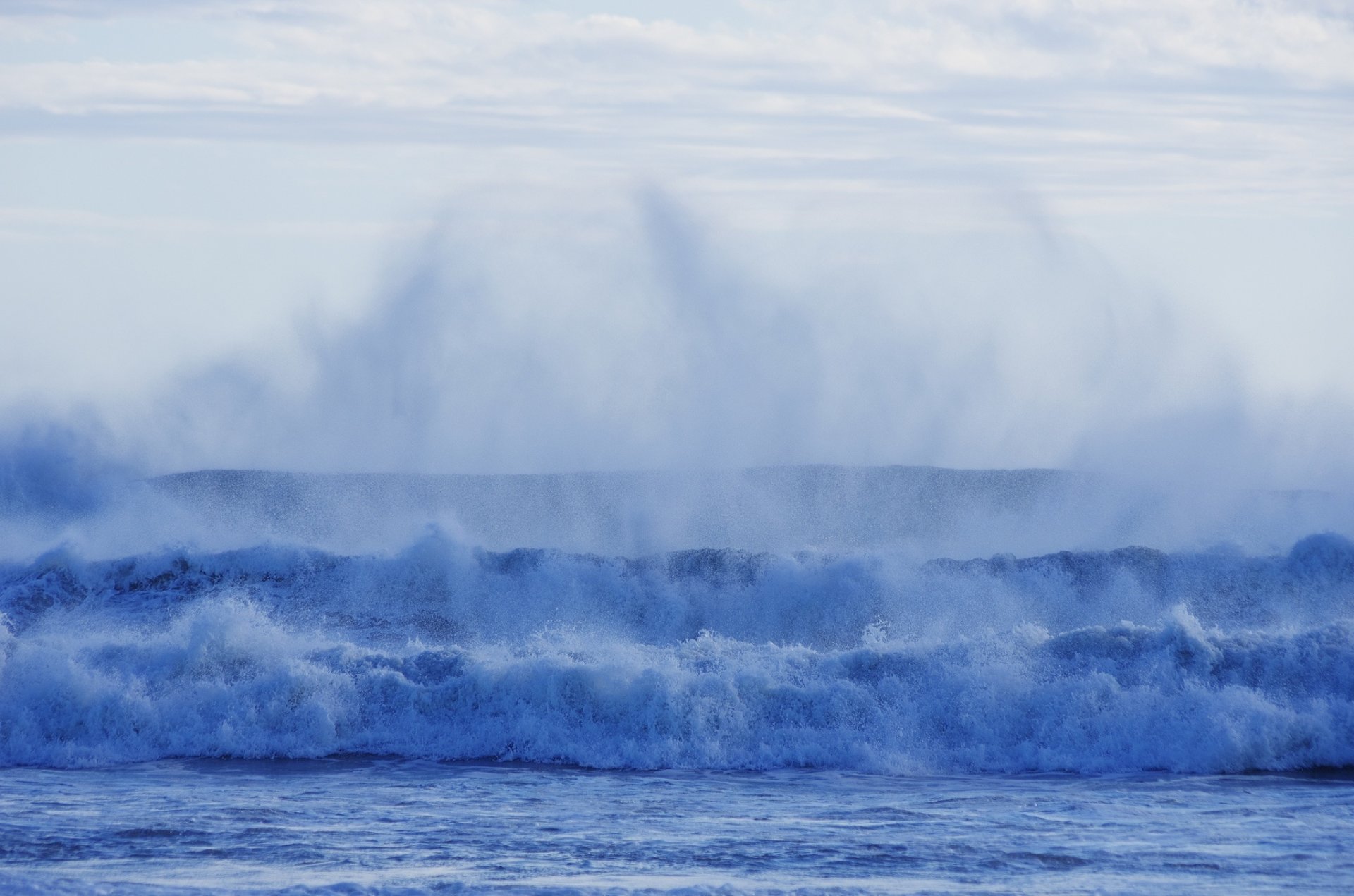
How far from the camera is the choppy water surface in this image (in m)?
7.55

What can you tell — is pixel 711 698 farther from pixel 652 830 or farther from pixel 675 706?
pixel 652 830

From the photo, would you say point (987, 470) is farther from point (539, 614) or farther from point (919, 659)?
point (919, 659)

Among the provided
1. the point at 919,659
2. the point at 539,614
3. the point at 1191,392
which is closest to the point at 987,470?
the point at 1191,392

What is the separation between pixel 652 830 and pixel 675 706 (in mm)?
2859

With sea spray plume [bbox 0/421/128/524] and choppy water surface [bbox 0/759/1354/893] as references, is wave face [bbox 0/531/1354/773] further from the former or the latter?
sea spray plume [bbox 0/421/128/524]

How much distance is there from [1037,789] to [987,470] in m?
13.2

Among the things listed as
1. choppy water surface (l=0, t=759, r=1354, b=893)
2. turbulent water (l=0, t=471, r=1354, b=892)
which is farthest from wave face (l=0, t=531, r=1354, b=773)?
choppy water surface (l=0, t=759, r=1354, b=893)

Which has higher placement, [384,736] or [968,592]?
[968,592]

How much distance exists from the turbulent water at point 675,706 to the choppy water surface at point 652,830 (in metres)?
0.04

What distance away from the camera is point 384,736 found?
38.1 feet

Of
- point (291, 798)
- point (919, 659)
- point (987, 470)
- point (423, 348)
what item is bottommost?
point (291, 798)

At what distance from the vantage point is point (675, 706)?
11.6 m

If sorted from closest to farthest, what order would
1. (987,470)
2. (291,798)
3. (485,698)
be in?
→ 1. (291,798)
2. (485,698)
3. (987,470)

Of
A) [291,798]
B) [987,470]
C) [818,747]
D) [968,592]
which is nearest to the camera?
[291,798]
